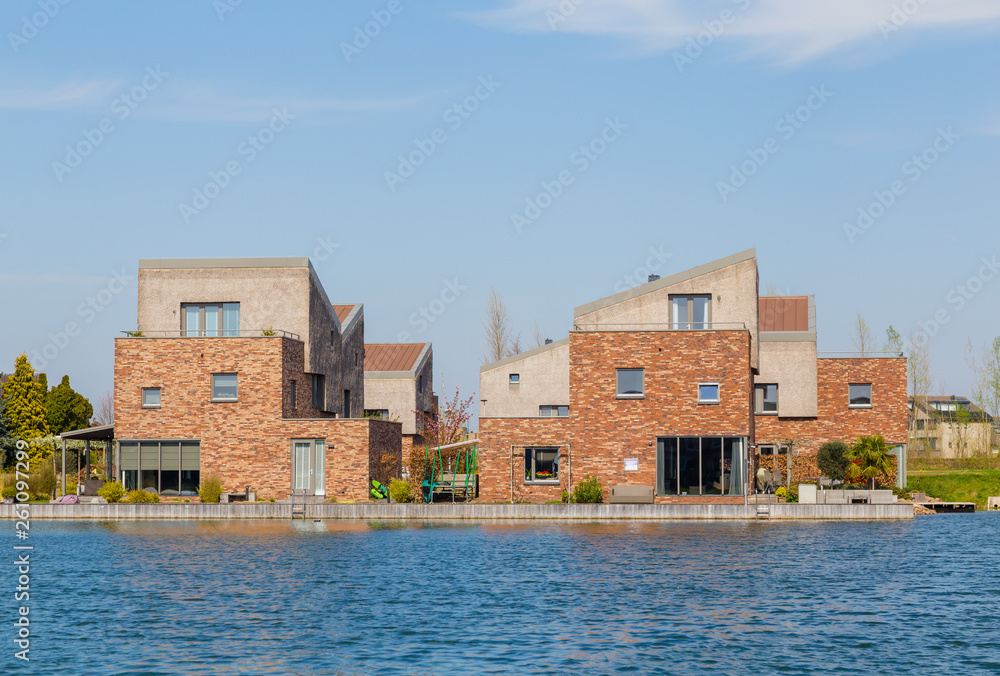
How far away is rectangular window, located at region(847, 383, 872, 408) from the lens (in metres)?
49.7

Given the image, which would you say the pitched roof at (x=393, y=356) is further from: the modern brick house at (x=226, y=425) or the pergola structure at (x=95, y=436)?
the modern brick house at (x=226, y=425)

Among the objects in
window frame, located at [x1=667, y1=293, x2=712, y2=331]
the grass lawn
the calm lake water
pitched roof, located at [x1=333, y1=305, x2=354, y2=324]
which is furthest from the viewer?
pitched roof, located at [x1=333, y1=305, x2=354, y2=324]

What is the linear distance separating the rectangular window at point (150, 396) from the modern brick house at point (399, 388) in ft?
56.4

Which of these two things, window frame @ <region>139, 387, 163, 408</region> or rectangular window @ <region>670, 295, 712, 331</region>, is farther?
window frame @ <region>139, 387, 163, 408</region>

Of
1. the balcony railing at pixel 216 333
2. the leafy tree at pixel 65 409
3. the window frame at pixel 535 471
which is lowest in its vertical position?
the window frame at pixel 535 471

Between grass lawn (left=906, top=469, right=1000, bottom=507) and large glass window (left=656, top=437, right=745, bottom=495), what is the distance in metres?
14.3

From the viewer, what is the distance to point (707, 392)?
42281 mm

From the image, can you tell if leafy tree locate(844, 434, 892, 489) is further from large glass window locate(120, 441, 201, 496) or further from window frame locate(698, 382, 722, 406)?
large glass window locate(120, 441, 201, 496)

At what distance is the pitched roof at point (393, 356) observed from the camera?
65188mm

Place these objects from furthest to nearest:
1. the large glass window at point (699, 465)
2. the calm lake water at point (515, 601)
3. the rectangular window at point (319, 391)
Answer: the rectangular window at point (319, 391) < the large glass window at point (699, 465) < the calm lake water at point (515, 601)

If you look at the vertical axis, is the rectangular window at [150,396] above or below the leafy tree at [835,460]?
above

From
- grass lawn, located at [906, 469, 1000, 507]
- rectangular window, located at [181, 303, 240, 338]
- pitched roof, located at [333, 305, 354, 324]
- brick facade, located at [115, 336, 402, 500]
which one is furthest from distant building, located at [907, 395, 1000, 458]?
rectangular window, located at [181, 303, 240, 338]

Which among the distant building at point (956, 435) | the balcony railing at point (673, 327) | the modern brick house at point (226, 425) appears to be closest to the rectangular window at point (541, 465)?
the balcony railing at point (673, 327)

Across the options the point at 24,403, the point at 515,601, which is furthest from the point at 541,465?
the point at 24,403
